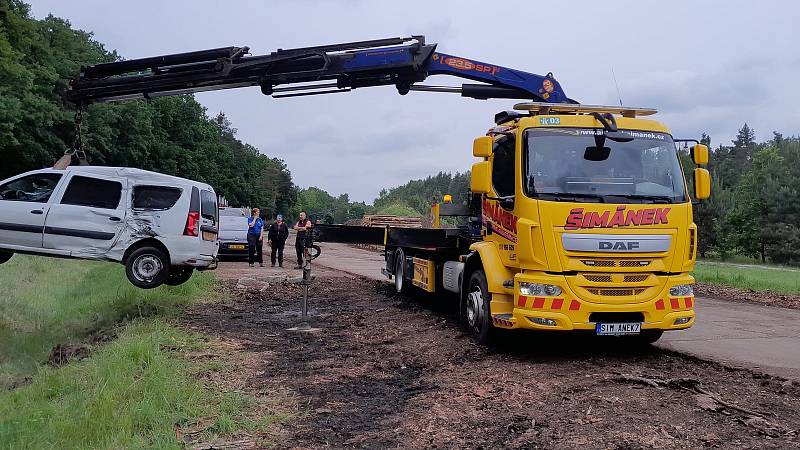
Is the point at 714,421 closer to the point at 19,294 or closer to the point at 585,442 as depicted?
the point at 585,442

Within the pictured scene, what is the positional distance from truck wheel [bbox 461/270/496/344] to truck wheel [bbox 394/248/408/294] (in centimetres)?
486

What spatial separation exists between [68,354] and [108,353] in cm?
189

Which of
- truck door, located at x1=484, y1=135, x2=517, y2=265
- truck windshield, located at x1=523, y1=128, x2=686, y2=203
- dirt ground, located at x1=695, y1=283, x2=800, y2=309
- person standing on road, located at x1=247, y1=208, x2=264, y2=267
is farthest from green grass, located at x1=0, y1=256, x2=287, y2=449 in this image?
dirt ground, located at x1=695, y1=283, x2=800, y2=309

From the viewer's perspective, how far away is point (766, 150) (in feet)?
283

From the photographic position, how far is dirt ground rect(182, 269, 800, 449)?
552cm

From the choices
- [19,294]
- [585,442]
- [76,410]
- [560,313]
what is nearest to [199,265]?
[76,410]

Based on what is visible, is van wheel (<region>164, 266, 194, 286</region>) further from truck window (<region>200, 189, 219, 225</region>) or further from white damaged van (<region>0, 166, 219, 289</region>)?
white damaged van (<region>0, 166, 219, 289</region>)

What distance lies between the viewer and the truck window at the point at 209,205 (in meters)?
12.0

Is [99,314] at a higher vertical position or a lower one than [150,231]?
lower

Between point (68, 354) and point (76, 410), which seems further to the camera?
point (68, 354)

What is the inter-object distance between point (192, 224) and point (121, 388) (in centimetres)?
485

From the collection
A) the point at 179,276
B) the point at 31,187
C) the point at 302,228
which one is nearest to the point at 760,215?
A: the point at 302,228

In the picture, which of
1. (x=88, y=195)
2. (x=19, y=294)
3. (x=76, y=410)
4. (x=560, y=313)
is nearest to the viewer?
(x=76, y=410)

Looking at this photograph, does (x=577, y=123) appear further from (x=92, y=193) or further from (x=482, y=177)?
(x=92, y=193)
